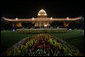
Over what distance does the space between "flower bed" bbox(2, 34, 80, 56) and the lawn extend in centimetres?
23

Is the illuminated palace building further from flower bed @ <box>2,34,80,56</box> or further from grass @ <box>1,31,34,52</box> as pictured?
flower bed @ <box>2,34,80,56</box>

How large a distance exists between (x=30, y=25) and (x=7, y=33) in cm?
122

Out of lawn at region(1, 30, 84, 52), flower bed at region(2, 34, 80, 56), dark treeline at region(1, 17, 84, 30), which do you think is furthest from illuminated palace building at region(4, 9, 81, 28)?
flower bed at region(2, 34, 80, 56)

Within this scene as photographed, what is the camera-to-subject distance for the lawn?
4.89 m

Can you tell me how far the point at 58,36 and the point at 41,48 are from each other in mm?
1143

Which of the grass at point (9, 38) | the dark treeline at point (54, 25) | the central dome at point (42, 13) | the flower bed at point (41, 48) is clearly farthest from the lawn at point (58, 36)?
the central dome at point (42, 13)

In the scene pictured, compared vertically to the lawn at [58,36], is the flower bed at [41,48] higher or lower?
lower

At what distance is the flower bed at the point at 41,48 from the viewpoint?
4398 millimetres

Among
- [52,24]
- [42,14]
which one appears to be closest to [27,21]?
[42,14]

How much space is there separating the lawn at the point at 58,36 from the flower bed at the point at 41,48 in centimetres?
23

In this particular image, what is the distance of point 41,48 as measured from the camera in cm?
459

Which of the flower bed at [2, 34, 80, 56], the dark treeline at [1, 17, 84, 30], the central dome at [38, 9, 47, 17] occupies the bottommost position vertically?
the flower bed at [2, 34, 80, 56]

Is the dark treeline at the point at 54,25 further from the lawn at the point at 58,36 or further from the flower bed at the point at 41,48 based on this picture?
the flower bed at the point at 41,48

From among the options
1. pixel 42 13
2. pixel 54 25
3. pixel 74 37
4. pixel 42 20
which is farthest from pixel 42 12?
pixel 74 37
